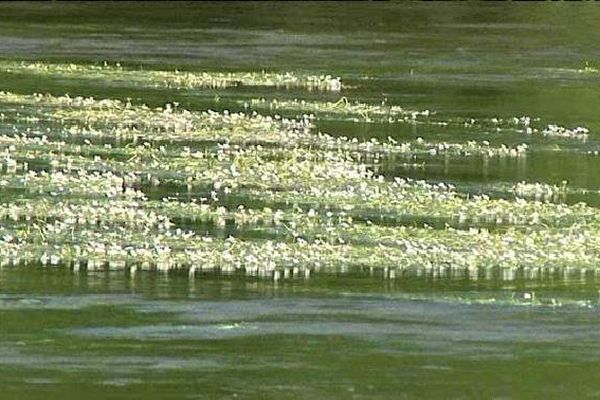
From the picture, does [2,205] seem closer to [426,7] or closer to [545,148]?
[545,148]

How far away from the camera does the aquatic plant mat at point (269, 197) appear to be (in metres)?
17.8

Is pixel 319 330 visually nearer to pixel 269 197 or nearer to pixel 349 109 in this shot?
pixel 269 197

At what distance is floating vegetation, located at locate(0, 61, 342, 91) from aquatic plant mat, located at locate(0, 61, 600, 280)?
4466 millimetres

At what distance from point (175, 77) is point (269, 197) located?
16.7 meters

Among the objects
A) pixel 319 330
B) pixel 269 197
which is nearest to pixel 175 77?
pixel 269 197

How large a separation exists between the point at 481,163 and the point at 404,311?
10.4 meters

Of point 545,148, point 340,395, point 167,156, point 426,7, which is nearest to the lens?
point 340,395

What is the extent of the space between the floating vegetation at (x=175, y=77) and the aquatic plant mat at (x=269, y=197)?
4466mm

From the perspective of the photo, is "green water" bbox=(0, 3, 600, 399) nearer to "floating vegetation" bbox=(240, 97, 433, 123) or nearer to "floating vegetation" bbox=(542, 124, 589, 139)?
"floating vegetation" bbox=(542, 124, 589, 139)

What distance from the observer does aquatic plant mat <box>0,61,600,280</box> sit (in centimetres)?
1778

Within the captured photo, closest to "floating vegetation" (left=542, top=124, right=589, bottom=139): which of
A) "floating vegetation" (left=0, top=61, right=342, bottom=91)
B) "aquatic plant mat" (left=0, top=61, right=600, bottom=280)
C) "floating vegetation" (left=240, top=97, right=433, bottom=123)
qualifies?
"aquatic plant mat" (left=0, top=61, right=600, bottom=280)

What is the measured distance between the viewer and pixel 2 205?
2034 cm

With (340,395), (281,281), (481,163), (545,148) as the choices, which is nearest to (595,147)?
(545,148)

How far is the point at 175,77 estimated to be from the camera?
38.0 m
